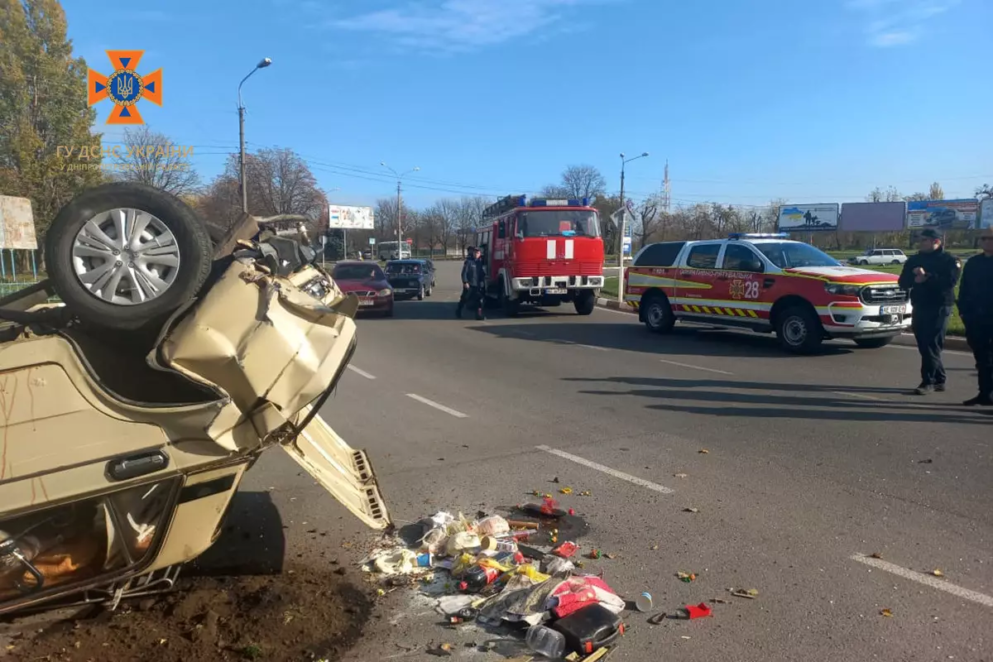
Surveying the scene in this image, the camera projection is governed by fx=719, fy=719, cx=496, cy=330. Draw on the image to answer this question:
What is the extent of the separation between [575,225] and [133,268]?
1663 cm

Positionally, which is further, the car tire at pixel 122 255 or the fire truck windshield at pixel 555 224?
the fire truck windshield at pixel 555 224

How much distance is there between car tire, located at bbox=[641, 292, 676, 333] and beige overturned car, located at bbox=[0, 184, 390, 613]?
1256cm

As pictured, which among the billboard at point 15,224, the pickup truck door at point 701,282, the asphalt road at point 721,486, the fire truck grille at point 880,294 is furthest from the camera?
the billboard at point 15,224

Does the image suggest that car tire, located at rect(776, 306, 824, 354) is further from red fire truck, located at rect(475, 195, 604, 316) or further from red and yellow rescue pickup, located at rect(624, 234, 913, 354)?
red fire truck, located at rect(475, 195, 604, 316)

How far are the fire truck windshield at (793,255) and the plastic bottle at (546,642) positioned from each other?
10.9m

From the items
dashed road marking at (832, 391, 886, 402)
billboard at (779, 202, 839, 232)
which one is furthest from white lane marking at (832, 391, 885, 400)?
billboard at (779, 202, 839, 232)

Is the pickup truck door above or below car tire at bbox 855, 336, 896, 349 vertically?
above

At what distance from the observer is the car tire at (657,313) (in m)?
15.2

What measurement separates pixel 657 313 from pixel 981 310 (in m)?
7.85

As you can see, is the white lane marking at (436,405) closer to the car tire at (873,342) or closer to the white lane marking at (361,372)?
the white lane marking at (361,372)

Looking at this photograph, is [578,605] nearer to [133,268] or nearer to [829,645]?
[829,645]

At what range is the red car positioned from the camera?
2036cm

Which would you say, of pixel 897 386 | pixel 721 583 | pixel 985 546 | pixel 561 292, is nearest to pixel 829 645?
pixel 721 583

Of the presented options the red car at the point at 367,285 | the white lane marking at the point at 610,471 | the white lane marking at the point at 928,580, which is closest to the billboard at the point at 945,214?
the red car at the point at 367,285
